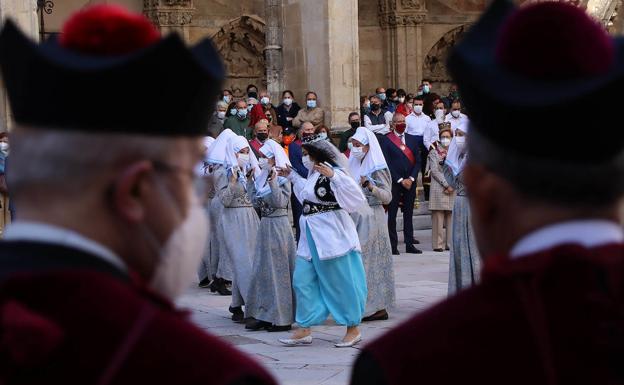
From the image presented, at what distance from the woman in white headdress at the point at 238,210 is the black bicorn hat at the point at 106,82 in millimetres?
9274

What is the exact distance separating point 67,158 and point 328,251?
7.67 m

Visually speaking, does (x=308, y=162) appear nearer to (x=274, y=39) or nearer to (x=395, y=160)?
(x=395, y=160)

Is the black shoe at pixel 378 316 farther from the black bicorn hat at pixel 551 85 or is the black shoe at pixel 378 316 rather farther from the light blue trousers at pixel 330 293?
the black bicorn hat at pixel 551 85

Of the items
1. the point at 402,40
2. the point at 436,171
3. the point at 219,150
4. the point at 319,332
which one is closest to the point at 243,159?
the point at 219,150

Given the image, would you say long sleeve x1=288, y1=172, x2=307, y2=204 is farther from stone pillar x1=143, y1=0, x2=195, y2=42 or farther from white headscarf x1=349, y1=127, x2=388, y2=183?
stone pillar x1=143, y1=0, x2=195, y2=42

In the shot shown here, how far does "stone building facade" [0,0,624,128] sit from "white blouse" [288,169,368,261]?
28.7 feet

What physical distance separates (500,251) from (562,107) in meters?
0.33

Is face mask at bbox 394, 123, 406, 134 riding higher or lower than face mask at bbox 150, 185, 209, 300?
lower

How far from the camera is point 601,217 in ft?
8.08

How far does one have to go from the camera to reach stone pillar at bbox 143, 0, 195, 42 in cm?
2391

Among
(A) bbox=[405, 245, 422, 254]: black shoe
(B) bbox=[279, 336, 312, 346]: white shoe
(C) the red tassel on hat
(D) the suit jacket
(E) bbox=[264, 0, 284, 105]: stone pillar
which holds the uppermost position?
(E) bbox=[264, 0, 284, 105]: stone pillar

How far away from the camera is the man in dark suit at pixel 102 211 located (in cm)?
225

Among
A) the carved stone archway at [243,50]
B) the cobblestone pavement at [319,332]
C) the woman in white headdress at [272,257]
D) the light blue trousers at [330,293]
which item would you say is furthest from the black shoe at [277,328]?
the carved stone archway at [243,50]

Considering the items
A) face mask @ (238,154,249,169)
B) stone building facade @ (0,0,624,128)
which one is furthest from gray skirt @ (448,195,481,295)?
stone building facade @ (0,0,624,128)
